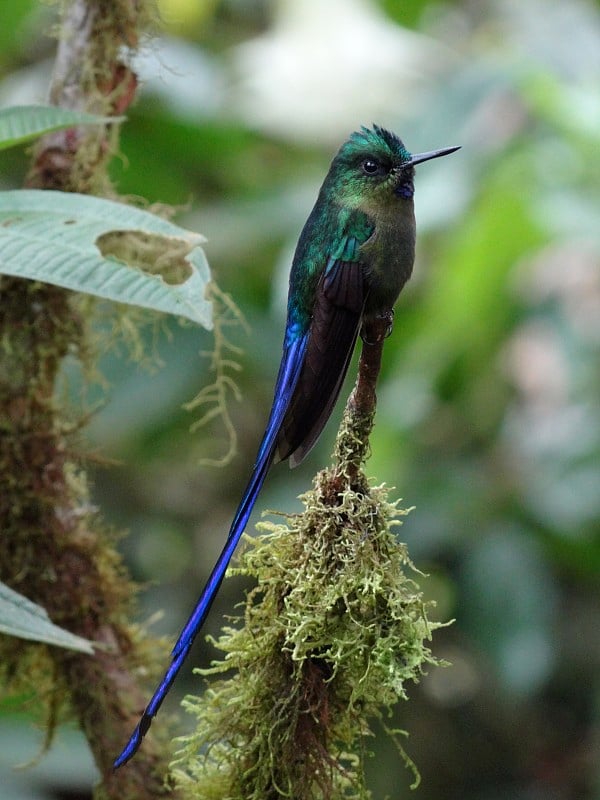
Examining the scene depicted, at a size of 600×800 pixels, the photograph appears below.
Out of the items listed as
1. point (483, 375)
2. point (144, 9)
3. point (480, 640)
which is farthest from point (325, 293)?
point (483, 375)

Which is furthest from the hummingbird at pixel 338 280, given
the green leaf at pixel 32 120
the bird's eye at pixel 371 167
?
the green leaf at pixel 32 120

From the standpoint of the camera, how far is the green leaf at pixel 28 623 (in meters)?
1.48

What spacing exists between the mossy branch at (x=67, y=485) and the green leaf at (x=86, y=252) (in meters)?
0.38

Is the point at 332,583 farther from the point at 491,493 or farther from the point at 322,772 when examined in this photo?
the point at 491,493

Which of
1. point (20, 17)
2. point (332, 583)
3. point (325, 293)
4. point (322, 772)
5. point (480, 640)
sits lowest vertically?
point (480, 640)

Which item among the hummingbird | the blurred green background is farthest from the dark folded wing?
the blurred green background

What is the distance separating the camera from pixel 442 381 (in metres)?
3.82

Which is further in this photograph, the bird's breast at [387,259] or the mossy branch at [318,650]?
the bird's breast at [387,259]

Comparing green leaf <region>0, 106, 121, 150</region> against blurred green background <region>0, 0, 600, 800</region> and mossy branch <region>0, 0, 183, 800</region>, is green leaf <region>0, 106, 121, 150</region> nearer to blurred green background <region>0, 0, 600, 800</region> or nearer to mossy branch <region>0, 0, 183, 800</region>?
mossy branch <region>0, 0, 183, 800</region>

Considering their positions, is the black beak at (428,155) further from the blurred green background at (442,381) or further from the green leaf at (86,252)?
the blurred green background at (442,381)

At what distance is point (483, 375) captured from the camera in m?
3.95

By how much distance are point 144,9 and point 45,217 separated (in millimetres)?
734

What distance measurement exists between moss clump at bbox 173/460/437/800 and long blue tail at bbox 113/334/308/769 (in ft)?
0.15

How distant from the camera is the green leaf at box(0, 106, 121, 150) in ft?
5.51
